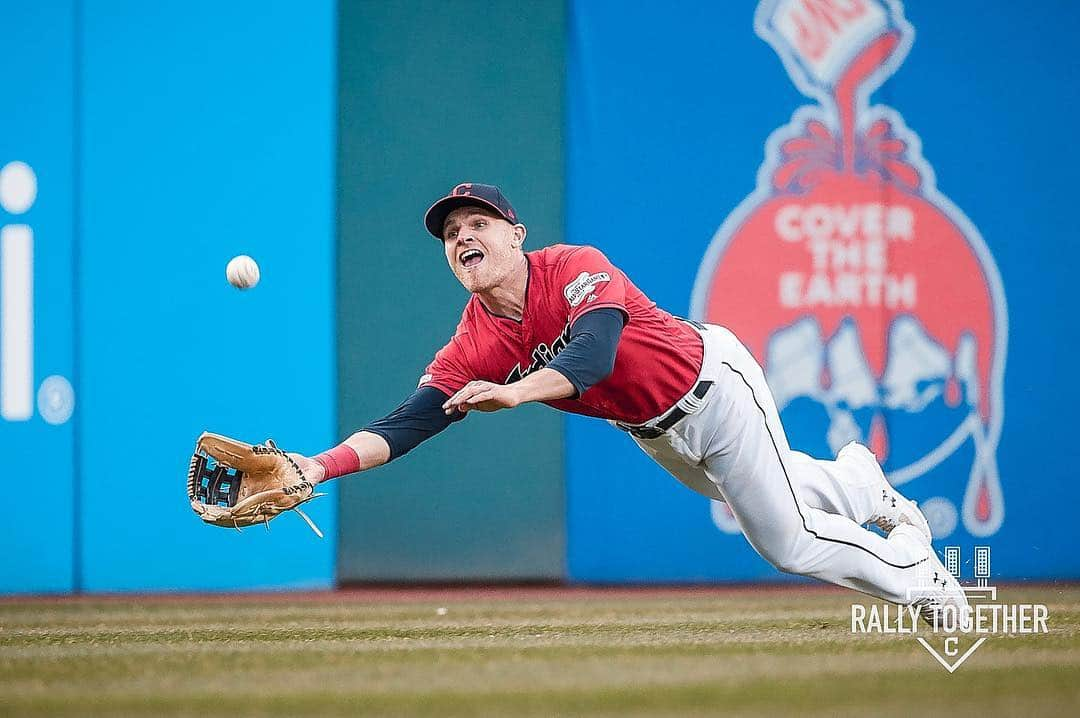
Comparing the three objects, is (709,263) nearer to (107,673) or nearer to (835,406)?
(835,406)

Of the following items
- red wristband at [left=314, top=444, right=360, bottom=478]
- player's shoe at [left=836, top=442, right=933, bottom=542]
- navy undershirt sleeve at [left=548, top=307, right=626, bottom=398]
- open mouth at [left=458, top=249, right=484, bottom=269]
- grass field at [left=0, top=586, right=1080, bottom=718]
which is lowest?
grass field at [left=0, top=586, right=1080, bottom=718]

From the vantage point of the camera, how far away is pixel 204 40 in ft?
21.4

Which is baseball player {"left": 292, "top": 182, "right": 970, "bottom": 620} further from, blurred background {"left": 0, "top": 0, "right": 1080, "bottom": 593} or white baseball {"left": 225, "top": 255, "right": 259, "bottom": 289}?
blurred background {"left": 0, "top": 0, "right": 1080, "bottom": 593}

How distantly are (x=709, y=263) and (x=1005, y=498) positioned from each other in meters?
1.96

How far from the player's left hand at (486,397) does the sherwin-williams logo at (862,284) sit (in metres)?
3.61

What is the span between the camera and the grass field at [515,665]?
2.59 meters

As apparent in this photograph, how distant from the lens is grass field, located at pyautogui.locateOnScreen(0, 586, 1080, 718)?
8.50 ft

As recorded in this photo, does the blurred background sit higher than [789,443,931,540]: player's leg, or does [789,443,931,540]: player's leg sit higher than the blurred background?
the blurred background

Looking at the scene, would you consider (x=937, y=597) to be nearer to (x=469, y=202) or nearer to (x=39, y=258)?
(x=469, y=202)

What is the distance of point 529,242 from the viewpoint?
6.58 metres

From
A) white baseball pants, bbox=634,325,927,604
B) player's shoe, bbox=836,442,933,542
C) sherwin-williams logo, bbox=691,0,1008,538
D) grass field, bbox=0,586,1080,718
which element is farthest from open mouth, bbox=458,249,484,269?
sherwin-williams logo, bbox=691,0,1008,538

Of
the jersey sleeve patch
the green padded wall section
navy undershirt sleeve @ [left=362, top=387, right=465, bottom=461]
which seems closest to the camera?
the jersey sleeve patch

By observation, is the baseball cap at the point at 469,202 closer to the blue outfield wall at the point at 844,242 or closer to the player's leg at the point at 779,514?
the player's leg at the point at 779,514

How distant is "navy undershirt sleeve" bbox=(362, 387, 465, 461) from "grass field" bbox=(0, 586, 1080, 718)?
1.95ft
